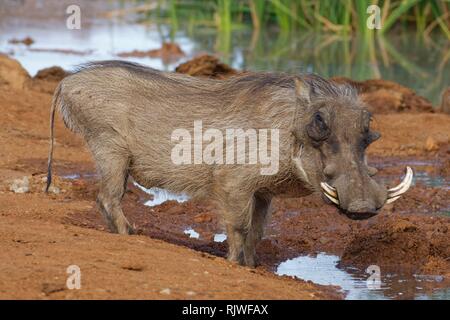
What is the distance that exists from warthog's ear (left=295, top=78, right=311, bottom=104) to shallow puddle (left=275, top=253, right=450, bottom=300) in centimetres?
91

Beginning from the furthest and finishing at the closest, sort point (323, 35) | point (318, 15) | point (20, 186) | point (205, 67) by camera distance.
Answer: point (323, 35) → point (318, 15) → point (205, 67) → point (20, 186)

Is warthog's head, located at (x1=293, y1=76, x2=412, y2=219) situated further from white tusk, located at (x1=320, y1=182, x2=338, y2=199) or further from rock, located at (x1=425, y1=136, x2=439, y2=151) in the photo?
rock, located at (x1=425, y1=136, x2=439, y2=151)

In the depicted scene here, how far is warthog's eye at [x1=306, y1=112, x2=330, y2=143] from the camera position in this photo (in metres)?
5.29

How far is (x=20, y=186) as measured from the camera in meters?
6.96

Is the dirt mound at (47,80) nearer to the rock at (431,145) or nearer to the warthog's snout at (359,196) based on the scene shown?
the rock at (431,145)

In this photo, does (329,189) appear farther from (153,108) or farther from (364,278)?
(153,108)

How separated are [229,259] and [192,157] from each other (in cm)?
55

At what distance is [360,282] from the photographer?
562 cm

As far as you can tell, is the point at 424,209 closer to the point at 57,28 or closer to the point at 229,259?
the point at 229,259

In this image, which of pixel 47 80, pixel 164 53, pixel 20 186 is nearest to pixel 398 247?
pixel 20 186

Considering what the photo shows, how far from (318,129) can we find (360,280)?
2.83 feet

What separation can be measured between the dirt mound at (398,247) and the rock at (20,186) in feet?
6.81
